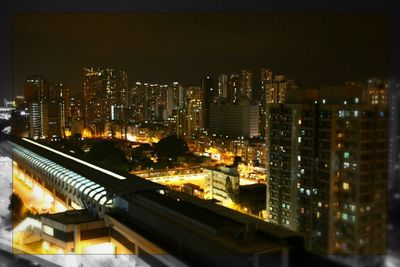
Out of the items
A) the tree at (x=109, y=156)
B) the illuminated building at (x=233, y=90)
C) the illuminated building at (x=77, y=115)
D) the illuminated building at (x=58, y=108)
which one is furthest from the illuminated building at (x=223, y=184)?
the illuminated building at (x=77, y=115)


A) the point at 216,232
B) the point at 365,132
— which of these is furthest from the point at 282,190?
the point at 216,232

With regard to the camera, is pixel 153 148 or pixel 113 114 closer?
pixel 153 148

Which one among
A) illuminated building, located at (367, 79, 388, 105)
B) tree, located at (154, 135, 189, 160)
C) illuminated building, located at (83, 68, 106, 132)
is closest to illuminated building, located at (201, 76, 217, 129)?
tree, located at (154, 135, 189, 160)

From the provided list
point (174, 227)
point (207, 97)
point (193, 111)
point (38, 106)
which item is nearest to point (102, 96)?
point (38, 106)

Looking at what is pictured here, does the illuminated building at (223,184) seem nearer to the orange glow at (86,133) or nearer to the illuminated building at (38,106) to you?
the illuminated building at (38,106)

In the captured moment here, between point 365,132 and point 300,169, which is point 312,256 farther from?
point 300,169

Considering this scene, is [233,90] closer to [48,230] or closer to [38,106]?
[38,106]
